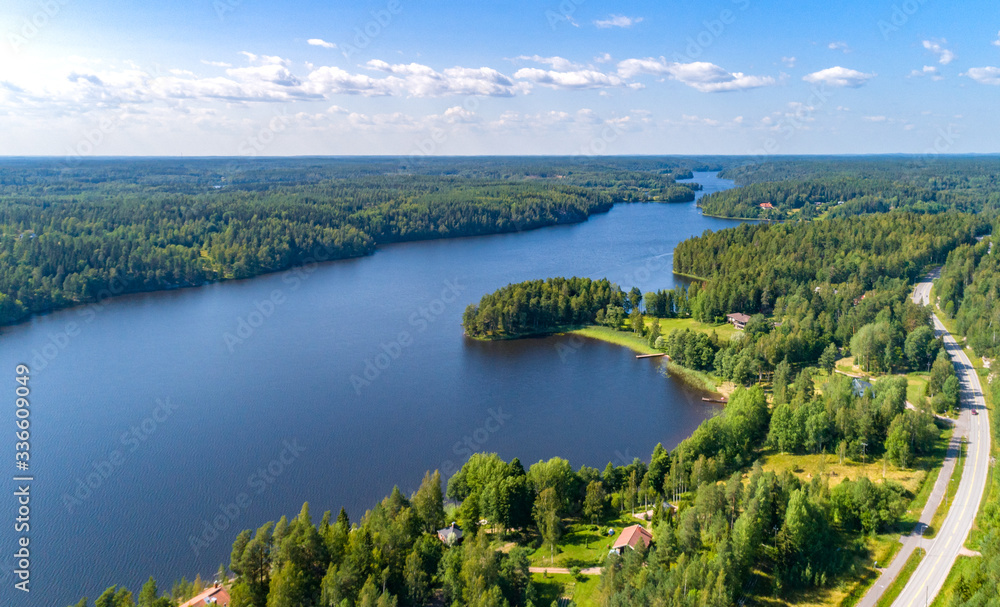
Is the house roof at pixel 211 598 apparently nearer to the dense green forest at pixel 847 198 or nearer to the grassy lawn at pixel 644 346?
the grassy lawn at pixel 644 346

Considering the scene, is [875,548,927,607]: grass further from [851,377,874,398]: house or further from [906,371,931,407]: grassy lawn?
[906,371,931,407]: grassy lawn

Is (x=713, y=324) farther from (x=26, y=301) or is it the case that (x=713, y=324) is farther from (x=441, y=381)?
(x=26, y=301)

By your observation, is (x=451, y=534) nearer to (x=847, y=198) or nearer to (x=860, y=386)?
(x=860, y=386)

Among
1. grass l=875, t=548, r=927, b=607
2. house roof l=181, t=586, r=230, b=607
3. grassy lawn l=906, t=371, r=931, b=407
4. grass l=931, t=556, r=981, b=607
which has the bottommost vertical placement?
house roof l=181, t=586, r=230, b=607

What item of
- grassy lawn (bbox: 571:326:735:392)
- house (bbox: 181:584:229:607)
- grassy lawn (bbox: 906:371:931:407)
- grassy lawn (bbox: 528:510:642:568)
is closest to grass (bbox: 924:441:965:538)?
grassy lawn (bbox: 906:371:931:407)

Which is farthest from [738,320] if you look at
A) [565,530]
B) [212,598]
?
[212,598]

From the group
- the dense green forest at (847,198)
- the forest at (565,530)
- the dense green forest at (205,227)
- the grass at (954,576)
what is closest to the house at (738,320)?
the forest at (565,530)
